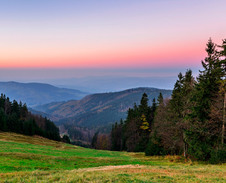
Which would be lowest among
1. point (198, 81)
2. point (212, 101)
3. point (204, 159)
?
point (204, 159)

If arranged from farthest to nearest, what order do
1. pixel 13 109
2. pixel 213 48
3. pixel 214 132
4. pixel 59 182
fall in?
1. pixel 13 109
2. pixel 213 48
3. pixel 214 132
4. pixel 59 182

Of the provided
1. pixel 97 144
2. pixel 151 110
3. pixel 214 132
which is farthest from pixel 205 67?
pixel 97 144

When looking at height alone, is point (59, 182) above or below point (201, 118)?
below

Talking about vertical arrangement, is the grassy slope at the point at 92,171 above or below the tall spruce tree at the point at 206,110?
below

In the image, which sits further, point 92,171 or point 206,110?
point 206,110

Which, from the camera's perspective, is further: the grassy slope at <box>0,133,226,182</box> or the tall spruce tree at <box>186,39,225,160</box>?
the tall spruce tree at <box>186,39,225,160</box>

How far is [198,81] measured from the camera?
24938 millimetres

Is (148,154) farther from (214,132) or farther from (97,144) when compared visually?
(97,144)

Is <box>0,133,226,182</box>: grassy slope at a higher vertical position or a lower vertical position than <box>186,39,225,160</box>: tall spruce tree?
lower

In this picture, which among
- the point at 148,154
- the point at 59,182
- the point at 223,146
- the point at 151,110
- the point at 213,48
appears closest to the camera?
the point at 59,182

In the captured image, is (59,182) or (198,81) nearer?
(59,182)

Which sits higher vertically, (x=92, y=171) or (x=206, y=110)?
(x=206, y=110)

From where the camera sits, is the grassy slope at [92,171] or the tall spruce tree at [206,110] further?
the tall spruce tree at [206,110]

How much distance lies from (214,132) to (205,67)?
924 centimetres
